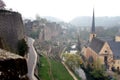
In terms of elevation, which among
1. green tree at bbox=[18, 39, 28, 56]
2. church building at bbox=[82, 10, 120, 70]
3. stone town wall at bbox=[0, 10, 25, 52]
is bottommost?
church building at bbox=[82, 10, 120, 70]

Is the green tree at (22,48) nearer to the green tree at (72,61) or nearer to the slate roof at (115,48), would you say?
the green tree at (72,61)

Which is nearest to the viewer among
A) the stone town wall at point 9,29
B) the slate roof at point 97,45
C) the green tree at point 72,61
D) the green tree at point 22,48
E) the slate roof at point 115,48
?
the stone town wall at point 9,29

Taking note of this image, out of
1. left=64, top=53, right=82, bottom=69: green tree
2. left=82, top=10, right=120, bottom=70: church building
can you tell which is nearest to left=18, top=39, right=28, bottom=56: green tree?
left=64, top=53, right=82, bottom=69: green tree

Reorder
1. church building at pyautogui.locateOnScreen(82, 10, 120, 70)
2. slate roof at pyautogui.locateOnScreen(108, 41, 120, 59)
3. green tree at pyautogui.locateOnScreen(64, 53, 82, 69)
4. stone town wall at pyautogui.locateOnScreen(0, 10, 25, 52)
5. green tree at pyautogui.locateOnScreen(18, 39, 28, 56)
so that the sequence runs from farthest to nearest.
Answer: slate roof at pyautogui.locateOnScreen(108, 41, 120, 59) < church building at pyautogui.locateOnScreen(82, 10, 120, 70) < green tree at pyautogui.locateOnScreen(64, 53, 82, 69) < green tree at pyautogui.locateOnScreen(18, 39, 28, 56) < stone town wall at pyautogui.locateOnScreen(0, 10, 25, 52)

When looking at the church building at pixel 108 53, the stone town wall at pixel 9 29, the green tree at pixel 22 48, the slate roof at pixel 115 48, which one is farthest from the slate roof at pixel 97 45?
the stone town wall at pixel 9 29

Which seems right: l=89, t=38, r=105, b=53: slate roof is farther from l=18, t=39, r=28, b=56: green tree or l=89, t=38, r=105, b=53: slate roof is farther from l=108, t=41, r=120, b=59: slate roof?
l=18, t=39, r=28, b=56: green tree

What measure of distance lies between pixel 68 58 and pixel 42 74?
922 cm

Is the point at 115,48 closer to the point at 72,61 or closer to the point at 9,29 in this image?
the point at 72,61

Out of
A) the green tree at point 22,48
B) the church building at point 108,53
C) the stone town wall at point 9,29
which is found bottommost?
the church building at point 108,53

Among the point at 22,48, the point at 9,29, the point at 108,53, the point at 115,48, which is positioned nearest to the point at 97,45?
the point at 115,48

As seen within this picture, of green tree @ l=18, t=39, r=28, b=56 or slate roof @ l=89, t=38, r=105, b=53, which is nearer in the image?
green tree @ l=18, t=39, r=28, b=56

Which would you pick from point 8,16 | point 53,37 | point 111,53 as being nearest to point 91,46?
point 111,53

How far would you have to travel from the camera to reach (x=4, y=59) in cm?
196

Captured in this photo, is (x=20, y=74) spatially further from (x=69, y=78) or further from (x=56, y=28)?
(x=56, y=28)
